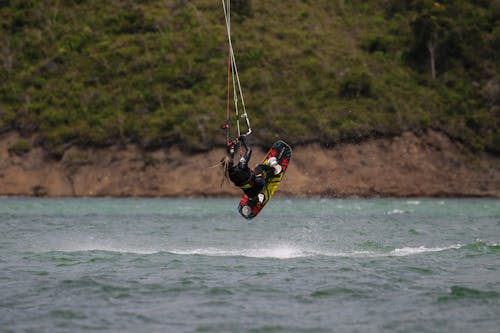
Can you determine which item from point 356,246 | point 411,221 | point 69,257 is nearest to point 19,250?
point 69,257

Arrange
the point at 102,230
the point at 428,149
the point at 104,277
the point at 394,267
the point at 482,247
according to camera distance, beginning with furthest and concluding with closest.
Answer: the point at 428,149 < the point at 102,230 < the point at 482,247 < the point at 394,267 < the point at 104,277

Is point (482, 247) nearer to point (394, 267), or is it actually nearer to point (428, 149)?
point (394, 267)

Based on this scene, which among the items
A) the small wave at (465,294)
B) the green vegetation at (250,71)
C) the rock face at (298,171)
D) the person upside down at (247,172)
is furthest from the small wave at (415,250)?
the green vegetation at (250,71)

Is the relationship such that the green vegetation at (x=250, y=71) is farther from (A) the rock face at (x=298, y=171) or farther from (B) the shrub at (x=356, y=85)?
(A) the rock face at (x=298, y=171)

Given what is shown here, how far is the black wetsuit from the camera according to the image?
55.7ft

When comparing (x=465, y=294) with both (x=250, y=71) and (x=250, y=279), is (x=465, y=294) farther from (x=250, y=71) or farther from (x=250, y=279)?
(x=250, y=71)

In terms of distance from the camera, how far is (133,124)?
56.2 m

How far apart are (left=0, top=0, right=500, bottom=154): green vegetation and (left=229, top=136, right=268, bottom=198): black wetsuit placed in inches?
1421

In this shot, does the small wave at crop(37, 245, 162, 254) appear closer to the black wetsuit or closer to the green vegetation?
the black wetsuit

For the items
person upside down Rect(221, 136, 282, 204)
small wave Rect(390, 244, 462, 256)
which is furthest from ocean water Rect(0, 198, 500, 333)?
person upside down Rect(221, 136, 282, 204)

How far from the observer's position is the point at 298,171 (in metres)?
52.8

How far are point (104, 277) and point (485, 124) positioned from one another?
47.4m

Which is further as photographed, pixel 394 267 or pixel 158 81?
pixel 158 81

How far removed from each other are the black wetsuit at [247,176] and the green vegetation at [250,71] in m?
36.1
